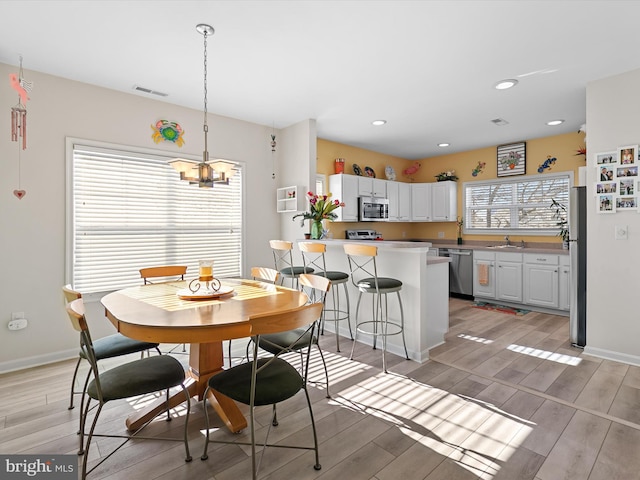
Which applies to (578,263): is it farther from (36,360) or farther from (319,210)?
(36,360)

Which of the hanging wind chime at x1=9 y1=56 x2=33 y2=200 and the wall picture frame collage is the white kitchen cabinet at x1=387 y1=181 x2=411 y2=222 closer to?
the wall picture frame collage

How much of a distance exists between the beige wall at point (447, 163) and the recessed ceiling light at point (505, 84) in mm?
2463

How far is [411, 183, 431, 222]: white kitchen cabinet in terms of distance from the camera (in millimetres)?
6508

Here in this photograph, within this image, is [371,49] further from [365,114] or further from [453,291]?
[453,291]

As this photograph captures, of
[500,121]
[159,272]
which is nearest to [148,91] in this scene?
[159,272]

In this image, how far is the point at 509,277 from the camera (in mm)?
5160

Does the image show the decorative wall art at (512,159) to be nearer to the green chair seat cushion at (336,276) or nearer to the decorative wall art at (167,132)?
the green chair seat cushion at (336,276)

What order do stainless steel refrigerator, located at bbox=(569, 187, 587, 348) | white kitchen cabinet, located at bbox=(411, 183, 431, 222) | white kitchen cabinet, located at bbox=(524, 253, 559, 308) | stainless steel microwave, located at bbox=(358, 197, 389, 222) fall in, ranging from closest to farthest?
stainless steel refrigerator, located at bbox=(569, 187, 587, 348)
white kitchen cabinet, located at bbox=(524, 253, 559, 308)
stainless steel microwave, located at bbox=(358, 197, 389, 222)
white kitchen cabinet, located at bbox=(411, 183, 431, 222)

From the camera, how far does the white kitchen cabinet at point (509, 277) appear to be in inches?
199

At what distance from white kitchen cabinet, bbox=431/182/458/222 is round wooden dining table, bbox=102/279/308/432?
4660 millimetres

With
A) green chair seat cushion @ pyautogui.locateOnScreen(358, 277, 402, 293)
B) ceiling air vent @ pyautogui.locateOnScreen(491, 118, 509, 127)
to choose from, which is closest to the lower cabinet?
ceiling air vent @ pyautogui.locateOnScreen(491, 118, 509, 127)

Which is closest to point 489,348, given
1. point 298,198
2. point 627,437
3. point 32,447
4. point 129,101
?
point 627,437

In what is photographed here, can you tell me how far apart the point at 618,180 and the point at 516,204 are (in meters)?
2.61

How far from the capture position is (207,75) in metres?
3.22
